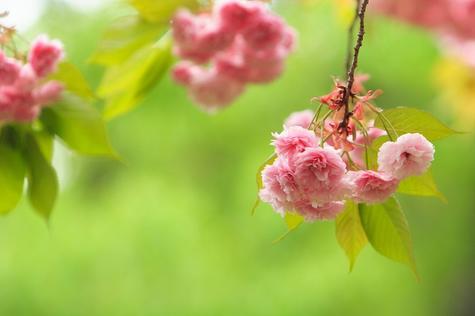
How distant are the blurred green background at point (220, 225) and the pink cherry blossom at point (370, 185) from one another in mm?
2620

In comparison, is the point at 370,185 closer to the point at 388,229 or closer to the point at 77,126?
the point at 388,229

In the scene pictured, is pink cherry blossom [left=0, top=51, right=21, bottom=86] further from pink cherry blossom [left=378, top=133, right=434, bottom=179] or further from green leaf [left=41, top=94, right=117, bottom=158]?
pink cherry blossom [left=378, top=133, right=434, bottom=179]

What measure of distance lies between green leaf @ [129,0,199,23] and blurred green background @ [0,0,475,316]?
2291 millimetres

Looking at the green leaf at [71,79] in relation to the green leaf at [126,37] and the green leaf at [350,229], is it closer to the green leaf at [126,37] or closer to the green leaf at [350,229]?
the green leaf at [126,37]

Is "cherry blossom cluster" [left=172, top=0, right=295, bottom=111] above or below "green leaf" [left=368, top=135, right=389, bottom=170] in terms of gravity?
above

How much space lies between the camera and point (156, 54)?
963 millimetres

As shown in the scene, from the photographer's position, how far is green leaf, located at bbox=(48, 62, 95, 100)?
0.82 meters

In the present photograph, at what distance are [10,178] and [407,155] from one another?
406 millimetres

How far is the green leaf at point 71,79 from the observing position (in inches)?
32.4

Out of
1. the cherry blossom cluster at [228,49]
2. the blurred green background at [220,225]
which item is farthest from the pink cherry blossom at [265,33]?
the blurred green background at [220,225]

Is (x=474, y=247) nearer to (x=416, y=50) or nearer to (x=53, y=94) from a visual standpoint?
(x=416, y=50)

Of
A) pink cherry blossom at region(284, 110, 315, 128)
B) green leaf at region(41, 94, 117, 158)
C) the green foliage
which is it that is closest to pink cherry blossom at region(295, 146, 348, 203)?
A: pink cherry blossom at region(284, 110, 315, 128)

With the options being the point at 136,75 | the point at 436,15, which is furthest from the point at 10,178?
the point at 436,15

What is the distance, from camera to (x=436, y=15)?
1.69 metres
